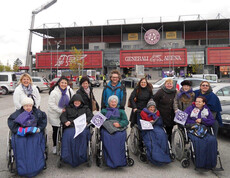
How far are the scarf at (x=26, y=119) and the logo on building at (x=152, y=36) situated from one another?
4521 centimetres

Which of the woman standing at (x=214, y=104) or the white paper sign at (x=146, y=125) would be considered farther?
the woman standing at (x=214, y=104)

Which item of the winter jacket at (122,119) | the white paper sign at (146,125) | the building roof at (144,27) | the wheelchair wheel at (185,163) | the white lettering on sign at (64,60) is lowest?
the wheelchair wheel at (185,163)

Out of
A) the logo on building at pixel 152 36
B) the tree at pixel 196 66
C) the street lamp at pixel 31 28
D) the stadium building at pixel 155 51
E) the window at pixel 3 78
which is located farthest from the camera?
the street lamp at pixel 31 28

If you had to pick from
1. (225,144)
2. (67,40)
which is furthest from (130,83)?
(67,40)

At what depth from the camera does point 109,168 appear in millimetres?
3787

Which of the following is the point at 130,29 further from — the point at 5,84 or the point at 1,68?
the point at 1,68

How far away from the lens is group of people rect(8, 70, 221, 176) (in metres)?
3.59

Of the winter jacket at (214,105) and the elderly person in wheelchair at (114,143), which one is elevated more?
the winter jacket at (214,105)

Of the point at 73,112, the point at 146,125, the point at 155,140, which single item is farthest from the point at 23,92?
the point at 155,140

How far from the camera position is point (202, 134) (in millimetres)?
3682

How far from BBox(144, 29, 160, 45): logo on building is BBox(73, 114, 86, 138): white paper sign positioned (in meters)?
44.9

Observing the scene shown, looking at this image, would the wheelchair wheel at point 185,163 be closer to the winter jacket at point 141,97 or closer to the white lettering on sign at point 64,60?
the winter jacket at point 141,97

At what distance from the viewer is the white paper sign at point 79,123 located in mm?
3669

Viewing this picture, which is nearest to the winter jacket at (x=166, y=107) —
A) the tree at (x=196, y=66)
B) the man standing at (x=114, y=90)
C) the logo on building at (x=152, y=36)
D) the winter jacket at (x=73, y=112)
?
the man standing at (x=114, y=90)
